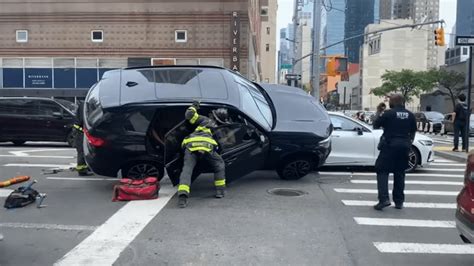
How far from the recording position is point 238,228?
6414mm

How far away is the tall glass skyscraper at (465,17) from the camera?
190ft

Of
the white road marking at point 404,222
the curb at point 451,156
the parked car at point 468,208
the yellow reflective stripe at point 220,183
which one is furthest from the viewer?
the curb at point 451,156

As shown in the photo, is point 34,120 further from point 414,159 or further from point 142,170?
point 414,159

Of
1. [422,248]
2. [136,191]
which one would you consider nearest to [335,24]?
[136,191]

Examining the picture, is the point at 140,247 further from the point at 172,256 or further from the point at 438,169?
the point at 438,169

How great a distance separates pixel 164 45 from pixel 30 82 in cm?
998

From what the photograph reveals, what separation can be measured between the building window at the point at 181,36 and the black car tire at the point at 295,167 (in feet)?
85.0

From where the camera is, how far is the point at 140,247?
5.62 meters

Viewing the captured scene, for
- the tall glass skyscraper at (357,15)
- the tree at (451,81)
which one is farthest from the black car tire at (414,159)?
the tree at (451,81)

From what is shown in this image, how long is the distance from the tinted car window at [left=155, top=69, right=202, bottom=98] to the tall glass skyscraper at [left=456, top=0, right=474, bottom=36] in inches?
2163

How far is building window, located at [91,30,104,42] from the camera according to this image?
1388 inches

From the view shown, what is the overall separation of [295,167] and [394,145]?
2.88m

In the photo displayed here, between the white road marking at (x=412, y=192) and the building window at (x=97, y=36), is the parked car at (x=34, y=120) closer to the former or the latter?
the white road marking at (x=412, y=192)

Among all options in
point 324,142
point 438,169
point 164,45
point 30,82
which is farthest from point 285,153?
point 30,82
